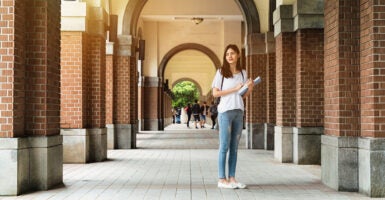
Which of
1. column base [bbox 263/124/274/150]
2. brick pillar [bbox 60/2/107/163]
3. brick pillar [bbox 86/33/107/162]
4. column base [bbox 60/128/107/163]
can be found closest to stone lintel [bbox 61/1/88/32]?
brick pillar [bbox 60/2/107/163]

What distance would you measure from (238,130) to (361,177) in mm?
1577

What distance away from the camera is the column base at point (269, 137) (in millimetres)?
13250

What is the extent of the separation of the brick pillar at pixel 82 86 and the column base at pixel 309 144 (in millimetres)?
3939

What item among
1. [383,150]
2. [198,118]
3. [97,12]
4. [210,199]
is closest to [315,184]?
[383,150]

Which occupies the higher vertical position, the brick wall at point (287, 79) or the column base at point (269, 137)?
the brick wall at point (287, 79)

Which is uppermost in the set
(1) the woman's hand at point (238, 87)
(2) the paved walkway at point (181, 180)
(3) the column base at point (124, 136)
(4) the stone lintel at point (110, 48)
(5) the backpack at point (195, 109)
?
(4) the stone lintel at point (110, 48)

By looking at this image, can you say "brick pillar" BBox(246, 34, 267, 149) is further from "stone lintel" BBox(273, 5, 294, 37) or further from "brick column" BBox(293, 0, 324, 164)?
"brick column" BBox(293, 0, 324, 164)

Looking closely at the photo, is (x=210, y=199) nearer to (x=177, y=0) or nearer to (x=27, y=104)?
(x=27, y=104)

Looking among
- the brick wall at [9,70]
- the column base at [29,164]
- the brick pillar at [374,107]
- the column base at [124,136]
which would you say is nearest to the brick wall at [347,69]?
the brick pillar at [374,107]

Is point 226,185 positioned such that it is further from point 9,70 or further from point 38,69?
point 9,70

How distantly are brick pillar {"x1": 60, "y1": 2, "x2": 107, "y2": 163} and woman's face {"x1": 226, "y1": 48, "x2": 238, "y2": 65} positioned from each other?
174 inches

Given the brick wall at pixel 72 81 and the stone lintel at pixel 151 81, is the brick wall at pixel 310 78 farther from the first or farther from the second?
the stone lintel at pixel 151 81

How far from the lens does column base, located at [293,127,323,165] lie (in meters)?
9.67

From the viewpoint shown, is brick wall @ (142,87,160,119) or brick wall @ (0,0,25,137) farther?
brick wall @ (142,87,160,119)
